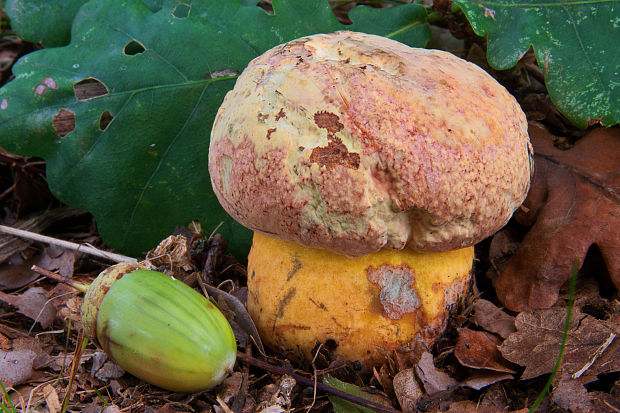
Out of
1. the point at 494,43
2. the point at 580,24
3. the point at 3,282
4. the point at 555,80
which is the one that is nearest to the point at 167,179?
the point at 3,282

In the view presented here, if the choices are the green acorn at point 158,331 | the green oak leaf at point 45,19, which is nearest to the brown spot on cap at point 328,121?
the green acorn at point 158,331

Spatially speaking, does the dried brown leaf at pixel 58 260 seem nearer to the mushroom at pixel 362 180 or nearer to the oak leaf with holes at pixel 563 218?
the mushroom at pixel 362 180

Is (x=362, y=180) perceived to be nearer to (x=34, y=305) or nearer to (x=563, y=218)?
(x=563, y=218)

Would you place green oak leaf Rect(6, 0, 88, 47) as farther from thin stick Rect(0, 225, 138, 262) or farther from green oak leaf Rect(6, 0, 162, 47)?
thin stick Rect(0, 225, 138, 262)

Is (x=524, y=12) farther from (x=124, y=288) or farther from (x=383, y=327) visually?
(x=124, y=288)

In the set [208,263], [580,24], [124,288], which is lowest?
[208,263]

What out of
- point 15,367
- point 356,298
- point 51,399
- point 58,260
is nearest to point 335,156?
point 356,298

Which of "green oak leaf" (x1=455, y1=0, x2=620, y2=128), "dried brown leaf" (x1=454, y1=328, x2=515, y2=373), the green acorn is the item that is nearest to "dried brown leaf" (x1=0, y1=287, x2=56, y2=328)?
the green acorn
